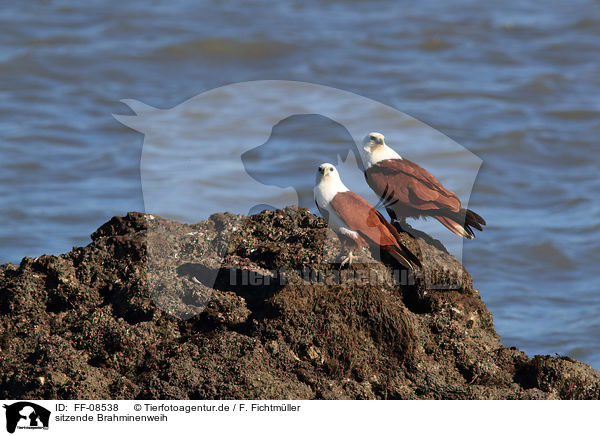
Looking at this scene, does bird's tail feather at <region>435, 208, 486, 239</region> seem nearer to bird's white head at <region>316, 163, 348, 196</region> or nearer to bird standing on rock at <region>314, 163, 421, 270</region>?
bird standing on rock at <region>314, 163, 421, 270</region>

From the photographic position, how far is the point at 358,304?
3.96 metres

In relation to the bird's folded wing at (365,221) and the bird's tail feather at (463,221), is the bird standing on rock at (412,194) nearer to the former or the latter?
the bird's tail feather at (463,221)

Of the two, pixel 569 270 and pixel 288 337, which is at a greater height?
pixel 569 270

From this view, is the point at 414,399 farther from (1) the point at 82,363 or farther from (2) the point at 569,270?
(2) the point at 569,270

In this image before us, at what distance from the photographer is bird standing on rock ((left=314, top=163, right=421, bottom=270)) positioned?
4.39 m

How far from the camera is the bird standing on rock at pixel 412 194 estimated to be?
5.00 meters

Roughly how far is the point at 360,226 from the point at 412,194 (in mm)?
744
